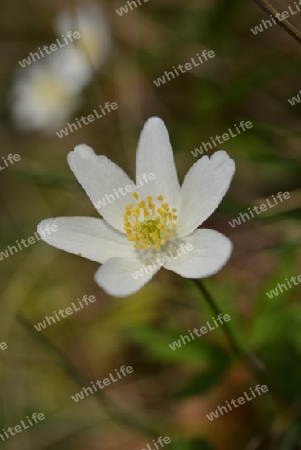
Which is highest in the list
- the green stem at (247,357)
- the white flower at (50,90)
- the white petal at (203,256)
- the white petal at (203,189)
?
the white flower at (50,90)

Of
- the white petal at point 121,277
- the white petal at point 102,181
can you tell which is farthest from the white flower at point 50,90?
the white petal at point 121,277

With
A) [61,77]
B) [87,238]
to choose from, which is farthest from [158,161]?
[61,77]

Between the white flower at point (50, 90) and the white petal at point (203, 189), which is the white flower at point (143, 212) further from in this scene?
the white flower at point (50, 90)

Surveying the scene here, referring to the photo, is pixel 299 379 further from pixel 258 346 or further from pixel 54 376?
pixel 54 376

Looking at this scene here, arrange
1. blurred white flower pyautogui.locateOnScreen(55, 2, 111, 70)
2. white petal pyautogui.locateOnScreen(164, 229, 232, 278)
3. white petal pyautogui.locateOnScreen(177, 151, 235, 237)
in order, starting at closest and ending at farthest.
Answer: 1. white petal pyautogui.locateOnScreen(164, 229, 232, 278)
2. white petal pyautogui.locateOnScreen(177, 151, 235, 237)
3. blurred white flower pyautogui.locateOnScreen(55, 2, 111, 70)

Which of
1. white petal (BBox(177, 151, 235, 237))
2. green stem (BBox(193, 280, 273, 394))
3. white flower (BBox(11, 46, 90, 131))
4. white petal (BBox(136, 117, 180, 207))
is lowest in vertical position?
green stem (BBox(193, 280, 273, 394))

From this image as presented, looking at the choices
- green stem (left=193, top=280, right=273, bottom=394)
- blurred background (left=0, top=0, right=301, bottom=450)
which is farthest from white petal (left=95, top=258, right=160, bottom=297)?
blurred background (left=0, top=0, right=301, bottom=450)

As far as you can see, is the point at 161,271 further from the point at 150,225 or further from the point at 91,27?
the point at 91,27

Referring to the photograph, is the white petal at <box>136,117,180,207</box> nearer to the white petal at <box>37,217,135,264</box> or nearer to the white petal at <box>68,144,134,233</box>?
the white petal at <box>68,144,134,233</box>
